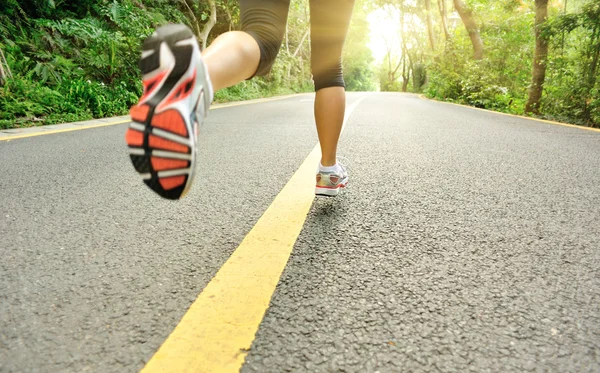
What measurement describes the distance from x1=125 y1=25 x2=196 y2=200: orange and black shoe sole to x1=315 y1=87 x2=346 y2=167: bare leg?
3.12 ft

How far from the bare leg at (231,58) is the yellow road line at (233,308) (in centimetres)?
56

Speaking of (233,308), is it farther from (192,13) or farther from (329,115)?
(192,13)

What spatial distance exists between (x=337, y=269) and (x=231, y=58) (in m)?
0.73

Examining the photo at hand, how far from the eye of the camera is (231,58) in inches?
45.9

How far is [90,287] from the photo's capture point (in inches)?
43.1

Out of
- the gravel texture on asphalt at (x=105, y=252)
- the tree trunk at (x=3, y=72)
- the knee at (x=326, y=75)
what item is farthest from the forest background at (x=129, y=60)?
the knee at (x=326, y=75)

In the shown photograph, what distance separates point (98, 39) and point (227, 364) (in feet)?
28.4

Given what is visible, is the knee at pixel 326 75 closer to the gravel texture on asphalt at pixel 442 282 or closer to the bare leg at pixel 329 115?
the bare leg at pixel 329 115

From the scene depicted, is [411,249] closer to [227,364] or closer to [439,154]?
[227,364]

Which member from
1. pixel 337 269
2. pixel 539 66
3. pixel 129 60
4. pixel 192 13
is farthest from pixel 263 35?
pixel 192 13

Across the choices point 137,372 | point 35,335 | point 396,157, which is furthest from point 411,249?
point 396,157

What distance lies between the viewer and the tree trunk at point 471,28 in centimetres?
1368

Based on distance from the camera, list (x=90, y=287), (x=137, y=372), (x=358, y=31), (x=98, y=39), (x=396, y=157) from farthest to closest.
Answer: (x=358, y=31) → (x=98, y=39) → (x=396, y=157) → (x=90, y=287) → (x=137, y=372)

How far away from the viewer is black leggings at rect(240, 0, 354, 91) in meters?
1.39
